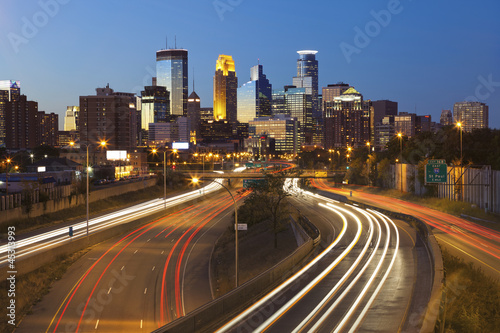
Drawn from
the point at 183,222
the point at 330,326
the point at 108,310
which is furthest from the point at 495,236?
the point at 183,222

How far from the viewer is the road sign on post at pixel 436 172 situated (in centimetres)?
5181

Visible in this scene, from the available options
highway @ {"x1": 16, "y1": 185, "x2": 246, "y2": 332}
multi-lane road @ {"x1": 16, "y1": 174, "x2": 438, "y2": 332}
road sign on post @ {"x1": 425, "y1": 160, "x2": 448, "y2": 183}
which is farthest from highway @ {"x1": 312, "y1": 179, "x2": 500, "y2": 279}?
highway @ {"x1": 16, "y1": 185, "x2": 246, "y2": 332}

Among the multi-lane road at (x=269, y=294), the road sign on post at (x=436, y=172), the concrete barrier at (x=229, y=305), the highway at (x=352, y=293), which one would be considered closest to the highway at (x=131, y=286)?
the multi-lane road at (x=269, y=294)

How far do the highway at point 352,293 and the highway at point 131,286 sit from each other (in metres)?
8.78

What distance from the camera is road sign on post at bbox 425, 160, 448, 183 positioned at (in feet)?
170

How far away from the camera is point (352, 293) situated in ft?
72.8

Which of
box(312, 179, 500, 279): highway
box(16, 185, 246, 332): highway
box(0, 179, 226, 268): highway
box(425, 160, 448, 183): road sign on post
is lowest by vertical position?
box(16, 185, 246, 332): highway

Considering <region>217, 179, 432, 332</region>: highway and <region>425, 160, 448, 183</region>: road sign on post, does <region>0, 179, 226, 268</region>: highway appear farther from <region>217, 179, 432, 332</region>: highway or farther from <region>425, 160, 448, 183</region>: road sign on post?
<region>425, 160, 448, 183</region>: road sign on post

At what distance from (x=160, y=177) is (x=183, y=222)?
4411cm

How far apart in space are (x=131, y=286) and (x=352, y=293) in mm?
17822

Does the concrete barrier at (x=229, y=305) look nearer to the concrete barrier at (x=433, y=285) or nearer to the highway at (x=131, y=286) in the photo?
the concrete barrier at (x=433, y=285)

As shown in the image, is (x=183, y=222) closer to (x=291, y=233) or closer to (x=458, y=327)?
(x=291, y=233)

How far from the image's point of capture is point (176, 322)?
16.5m

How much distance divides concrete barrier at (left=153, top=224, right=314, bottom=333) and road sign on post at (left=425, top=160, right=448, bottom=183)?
30.0 metres
